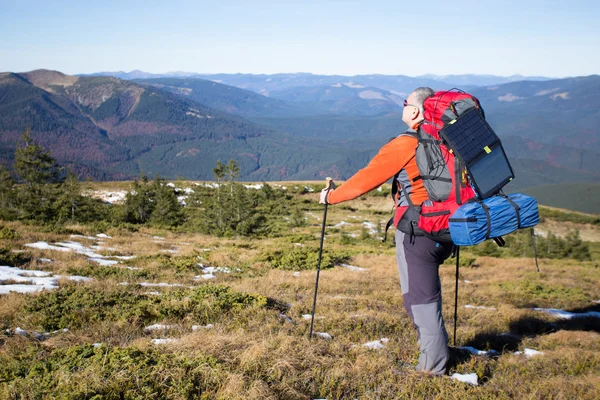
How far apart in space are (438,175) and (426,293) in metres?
1.49

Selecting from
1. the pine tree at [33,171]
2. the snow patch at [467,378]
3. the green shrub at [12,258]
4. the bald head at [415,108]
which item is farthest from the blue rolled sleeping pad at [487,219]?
the pine tree at [33,171]

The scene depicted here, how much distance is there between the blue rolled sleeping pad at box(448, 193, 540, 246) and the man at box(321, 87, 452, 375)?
0.56 meters

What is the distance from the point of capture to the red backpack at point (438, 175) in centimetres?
451

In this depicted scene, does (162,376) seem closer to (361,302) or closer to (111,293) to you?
(111,293)

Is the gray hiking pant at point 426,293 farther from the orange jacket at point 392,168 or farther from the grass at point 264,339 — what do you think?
the orange jacket at point 392,168

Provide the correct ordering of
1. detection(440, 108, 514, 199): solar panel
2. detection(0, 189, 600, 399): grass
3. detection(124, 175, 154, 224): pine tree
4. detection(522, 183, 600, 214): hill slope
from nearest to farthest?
detection(0, 189, 600, 399): grass → detection(440, 108, 514, 199): solar panel → detection(124, 175, 154, 224): pine tree → detection(522, 183, 600, 214): hill slope

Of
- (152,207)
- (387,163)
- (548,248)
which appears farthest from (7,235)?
(548,248)

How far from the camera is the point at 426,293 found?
493 cm

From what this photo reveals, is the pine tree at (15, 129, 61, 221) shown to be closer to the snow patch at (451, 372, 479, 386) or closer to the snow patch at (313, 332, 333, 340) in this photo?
the snow patch at (313, 332, 333, 340)

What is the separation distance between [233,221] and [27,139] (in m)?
22.5

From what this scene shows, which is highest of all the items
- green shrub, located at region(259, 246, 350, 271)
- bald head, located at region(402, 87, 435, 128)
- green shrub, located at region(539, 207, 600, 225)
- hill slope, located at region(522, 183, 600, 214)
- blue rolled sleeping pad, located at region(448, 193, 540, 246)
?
bald head, located at region(402, 87, 435, 128)

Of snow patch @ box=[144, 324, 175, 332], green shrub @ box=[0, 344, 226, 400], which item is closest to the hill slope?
snow patch @ box=[144, 324, 175, 332]

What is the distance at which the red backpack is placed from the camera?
4512 mm

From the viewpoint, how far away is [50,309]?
21.4 ft
